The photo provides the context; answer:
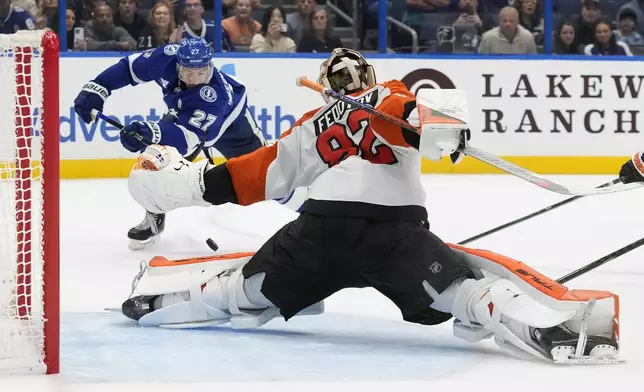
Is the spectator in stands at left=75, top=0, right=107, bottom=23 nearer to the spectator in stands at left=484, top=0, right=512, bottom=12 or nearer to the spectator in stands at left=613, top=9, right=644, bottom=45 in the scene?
the spectator in stands at left=484, top=0, right=512, bottom=12

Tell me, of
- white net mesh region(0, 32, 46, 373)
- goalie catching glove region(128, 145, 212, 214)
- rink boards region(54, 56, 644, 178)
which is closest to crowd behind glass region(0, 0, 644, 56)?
rink boards region(54, 56, 644, 178)

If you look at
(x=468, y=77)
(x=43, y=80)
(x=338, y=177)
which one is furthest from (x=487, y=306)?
(x=468, y=77)

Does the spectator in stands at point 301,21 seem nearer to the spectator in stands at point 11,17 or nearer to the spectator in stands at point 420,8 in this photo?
the spectator in stands at point 420,8

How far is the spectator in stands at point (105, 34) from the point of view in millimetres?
7742

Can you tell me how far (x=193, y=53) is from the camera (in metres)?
5.26

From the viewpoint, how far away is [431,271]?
10.2 feet

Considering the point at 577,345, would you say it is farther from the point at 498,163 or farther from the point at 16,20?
the point at 16,20

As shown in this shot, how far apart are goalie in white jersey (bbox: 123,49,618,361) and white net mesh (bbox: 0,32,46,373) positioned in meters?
0.46

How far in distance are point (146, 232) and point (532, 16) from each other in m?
4.03

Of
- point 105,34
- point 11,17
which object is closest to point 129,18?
point 105,34

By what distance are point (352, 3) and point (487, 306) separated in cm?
533

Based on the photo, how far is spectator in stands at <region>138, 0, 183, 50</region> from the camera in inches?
306

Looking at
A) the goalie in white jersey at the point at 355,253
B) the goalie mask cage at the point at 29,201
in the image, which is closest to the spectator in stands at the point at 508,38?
the goalie in white jersey at the point at 355,253

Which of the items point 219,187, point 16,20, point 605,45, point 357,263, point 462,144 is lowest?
point 357,263
